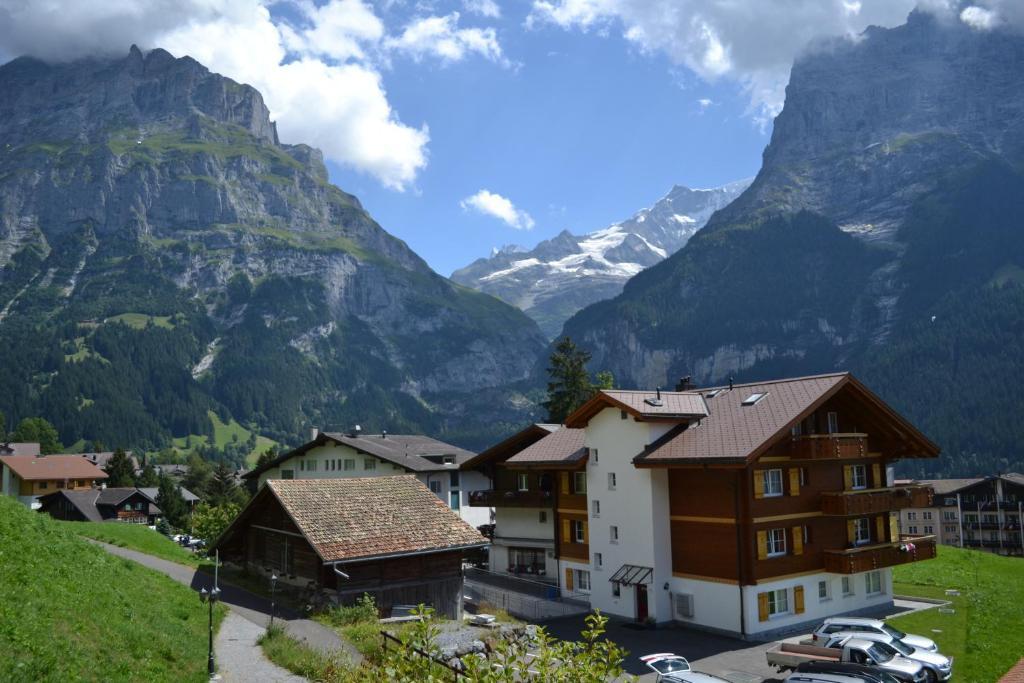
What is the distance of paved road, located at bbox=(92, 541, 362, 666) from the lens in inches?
1244

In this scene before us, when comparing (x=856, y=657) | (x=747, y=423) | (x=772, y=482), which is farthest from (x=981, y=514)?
(x=856, y=657)

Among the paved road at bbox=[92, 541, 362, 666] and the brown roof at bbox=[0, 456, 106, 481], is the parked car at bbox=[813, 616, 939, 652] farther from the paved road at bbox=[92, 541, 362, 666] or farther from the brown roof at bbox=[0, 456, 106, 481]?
the brown roof at bbox=[0, 456, 106, 481]

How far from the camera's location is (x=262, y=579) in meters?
44.5

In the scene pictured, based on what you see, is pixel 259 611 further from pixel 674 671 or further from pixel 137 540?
pixel 674 671

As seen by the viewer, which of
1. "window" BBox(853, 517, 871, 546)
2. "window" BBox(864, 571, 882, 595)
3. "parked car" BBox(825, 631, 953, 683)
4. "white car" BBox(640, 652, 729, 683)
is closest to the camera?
"white car" BBox(640, 652, 729, 683)

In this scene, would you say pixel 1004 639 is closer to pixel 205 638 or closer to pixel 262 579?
pixel 205 638

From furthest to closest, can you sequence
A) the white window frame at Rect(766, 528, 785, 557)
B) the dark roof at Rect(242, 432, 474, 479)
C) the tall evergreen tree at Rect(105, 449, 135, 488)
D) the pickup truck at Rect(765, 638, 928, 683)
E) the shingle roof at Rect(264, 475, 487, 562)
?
the tall evergreen tree at Rect(105, 449, 135, 488) → the dark roof at Rect(242, 432, 474, 479) → the white window frame at Rect(766, 528, 785, 557) → the shingle roof at Rect(264, 475, 487, 562) → the pickup truck at Rect(765, 638, 928, 683)

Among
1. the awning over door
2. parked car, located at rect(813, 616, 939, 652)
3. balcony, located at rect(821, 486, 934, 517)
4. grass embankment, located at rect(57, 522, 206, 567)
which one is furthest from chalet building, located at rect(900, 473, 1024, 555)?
grass embankment, located at rect(57, 522, 206, 567)

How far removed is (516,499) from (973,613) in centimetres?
2844

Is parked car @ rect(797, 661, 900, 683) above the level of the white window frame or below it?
below

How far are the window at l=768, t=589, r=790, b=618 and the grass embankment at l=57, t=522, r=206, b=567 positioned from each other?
3496 centimetres

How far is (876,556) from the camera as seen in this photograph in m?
42.4

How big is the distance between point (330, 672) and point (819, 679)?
16.6 metres

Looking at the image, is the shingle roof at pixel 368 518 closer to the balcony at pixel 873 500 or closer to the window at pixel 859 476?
the balcony at pixel 873 500
